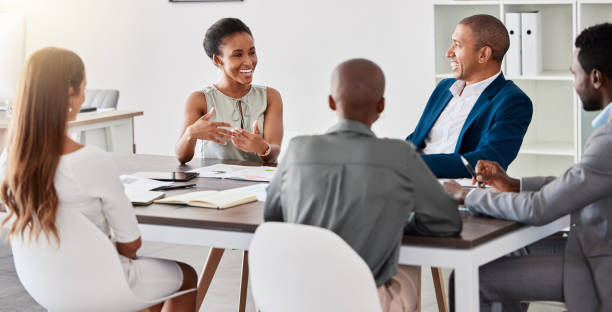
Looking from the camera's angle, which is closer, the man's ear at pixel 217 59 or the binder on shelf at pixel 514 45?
the man's ear at pixel 217 59

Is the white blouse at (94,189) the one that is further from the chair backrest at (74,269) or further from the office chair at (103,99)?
the office chair at (103,99)

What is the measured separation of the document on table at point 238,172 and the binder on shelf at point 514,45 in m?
1.71

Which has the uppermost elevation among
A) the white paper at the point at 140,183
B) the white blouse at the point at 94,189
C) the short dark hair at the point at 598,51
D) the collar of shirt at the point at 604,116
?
the short dark hair at the point at 598,51

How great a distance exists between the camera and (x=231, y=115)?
2955 millimetres

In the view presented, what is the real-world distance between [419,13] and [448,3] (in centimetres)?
53

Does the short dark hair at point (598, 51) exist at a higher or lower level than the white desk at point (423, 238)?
higher

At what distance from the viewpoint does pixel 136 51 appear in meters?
5.34

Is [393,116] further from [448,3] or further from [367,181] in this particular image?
[367,181]

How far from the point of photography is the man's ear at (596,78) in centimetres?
192

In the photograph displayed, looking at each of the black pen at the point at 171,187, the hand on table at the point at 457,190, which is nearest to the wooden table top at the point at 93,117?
the black pen at the point at 171,187

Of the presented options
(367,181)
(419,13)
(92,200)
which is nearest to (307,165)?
(367,181)

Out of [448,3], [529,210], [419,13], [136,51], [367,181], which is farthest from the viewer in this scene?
[136,51]

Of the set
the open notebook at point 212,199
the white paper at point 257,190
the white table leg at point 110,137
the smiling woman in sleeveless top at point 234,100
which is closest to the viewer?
the open notebook at point 212,199

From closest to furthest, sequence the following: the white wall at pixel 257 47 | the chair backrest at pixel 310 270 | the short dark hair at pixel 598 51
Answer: the chair backrest at pixel 310 270, the short dark hair at pixel 598 51, the white wall at pixel 257 47
